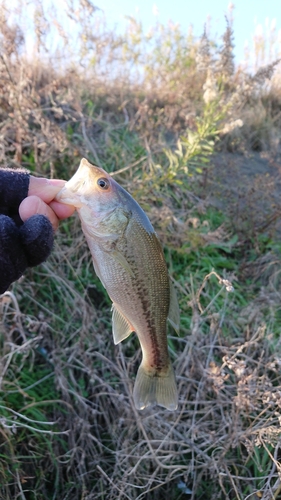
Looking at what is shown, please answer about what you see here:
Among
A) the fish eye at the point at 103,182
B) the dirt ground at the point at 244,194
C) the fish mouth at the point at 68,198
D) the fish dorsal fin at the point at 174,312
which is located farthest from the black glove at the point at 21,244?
the dirt ground at the point at 244,194

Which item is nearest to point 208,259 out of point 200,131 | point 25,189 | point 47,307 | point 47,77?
point 200,131

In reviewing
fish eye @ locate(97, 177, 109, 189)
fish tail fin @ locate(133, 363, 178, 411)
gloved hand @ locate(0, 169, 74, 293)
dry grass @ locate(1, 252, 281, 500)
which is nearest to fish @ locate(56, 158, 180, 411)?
fish eye @ locate(97, 177, 109, 189)

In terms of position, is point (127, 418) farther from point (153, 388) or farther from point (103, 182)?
point (103, 182)

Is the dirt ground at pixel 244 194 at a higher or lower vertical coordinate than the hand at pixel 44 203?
lower

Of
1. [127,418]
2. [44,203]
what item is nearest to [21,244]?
[44,203]

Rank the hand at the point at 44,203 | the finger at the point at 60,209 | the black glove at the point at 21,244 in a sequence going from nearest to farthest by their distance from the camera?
the black glove at the point at 21,244
the hand at the point at 44,203
the finger at the point at 60,209

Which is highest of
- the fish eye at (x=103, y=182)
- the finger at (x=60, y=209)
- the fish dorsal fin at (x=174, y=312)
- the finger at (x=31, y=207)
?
the fish eye at (x=103, y=182)

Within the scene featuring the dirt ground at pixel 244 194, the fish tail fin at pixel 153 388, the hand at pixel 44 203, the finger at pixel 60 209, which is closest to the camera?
the hand at pixel 44 203

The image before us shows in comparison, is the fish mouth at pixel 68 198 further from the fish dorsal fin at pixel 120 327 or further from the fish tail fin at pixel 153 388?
the fish tail fin at pixel 153 388
